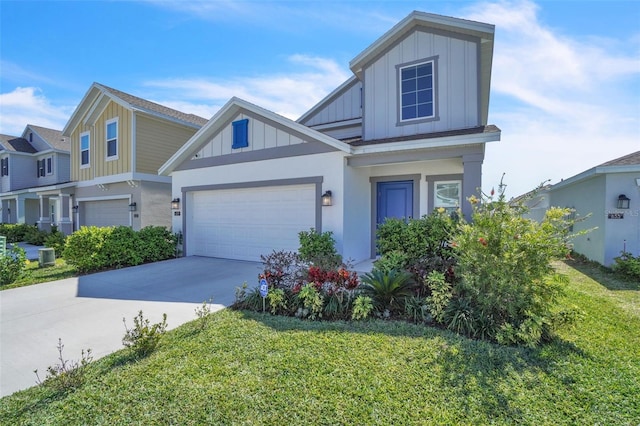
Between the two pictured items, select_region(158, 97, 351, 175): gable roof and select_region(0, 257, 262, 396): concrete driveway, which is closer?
select_region(0, 257, 262, 396): concrete driveway

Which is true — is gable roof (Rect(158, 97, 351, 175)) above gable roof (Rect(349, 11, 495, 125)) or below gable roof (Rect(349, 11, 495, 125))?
below

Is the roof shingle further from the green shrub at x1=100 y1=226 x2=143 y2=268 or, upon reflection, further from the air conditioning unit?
the air conditioning unit

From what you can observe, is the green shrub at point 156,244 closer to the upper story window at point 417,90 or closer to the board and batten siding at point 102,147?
the board and batten siding at point 102,147

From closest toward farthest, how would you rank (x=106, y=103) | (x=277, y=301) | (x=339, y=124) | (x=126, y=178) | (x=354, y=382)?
(x=354, y=382) → (x=277, y=301) → (x=339, y=124) → (x=126, y=178) → (x=106, y=103)

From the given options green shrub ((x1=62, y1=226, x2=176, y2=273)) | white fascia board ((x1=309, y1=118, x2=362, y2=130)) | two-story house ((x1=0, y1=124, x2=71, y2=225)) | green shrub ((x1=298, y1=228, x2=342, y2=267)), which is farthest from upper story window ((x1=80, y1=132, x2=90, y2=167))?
green shrub ((x1=298, y1=228, x2=342, y2=267))

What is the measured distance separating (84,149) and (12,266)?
392 inches

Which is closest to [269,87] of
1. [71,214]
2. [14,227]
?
[71,214]

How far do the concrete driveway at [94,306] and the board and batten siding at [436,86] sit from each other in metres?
5.56

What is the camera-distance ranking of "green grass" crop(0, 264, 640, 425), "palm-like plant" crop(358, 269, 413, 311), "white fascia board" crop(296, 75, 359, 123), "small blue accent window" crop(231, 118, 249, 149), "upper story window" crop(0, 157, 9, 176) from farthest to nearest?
"upper story window" crop(0, 157, 9, 176) < "white fascia board" crop(296, 75, 359, 123) < "small blue accent window" crop(231, 118, 249, 149) < "palm-like plant" crop(358, 269, 413, 311) < "green grass" crop(0, 264, 640, 425)

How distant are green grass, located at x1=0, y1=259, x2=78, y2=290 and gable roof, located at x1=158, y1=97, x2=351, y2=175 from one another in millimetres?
4447

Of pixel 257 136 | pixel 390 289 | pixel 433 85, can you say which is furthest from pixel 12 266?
pixel 433 85

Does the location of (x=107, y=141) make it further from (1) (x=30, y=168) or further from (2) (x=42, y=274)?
(1) (x=30, y=168)

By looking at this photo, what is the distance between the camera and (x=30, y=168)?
21750 mm

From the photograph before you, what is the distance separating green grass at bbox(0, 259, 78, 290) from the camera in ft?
25.6
